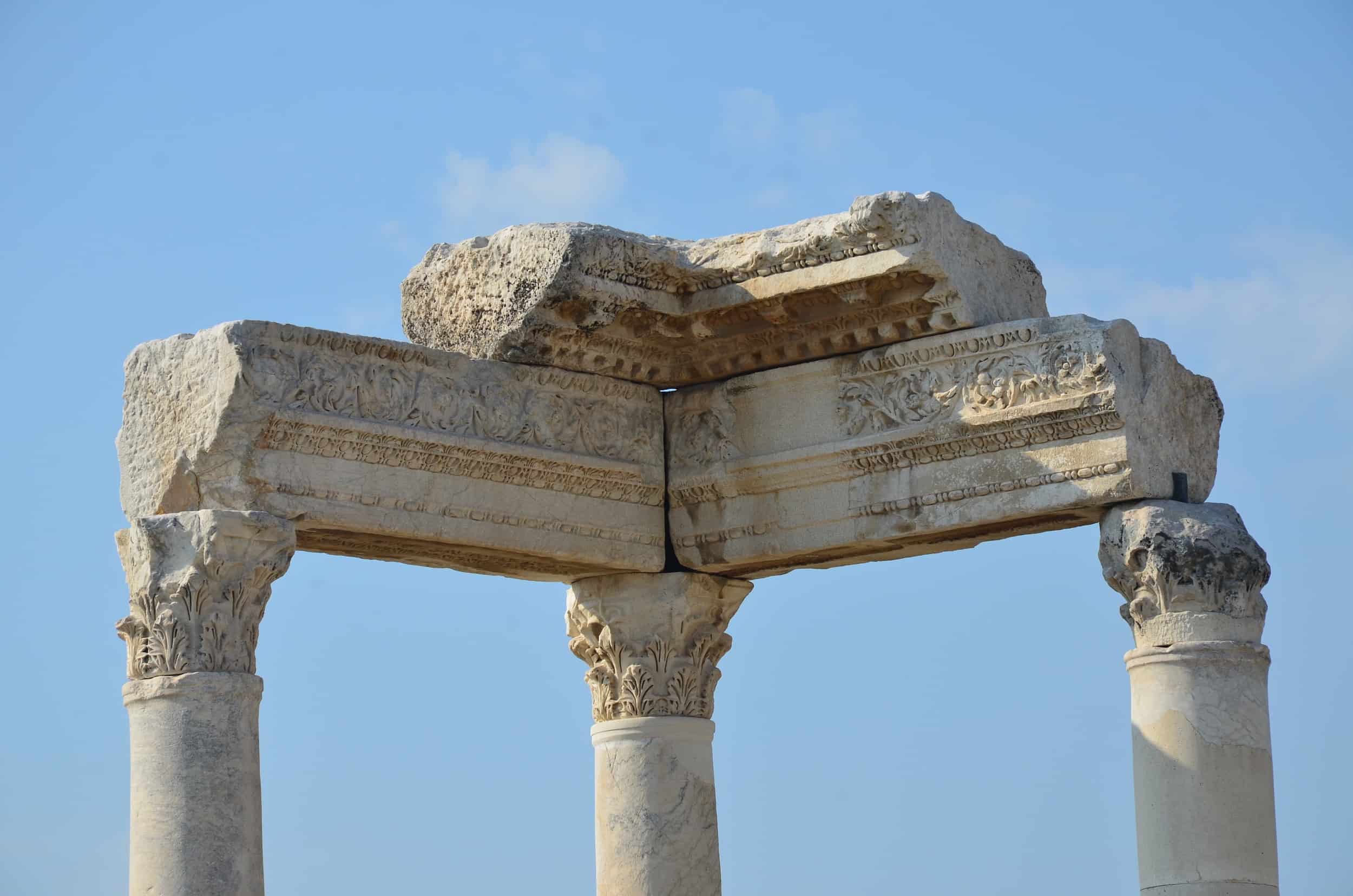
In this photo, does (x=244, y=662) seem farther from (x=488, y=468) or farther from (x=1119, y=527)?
(x=1119, y=527)

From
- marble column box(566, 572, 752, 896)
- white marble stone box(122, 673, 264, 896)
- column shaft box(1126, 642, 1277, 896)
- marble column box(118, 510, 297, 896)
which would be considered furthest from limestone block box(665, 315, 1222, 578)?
white marble stone box(122, 673, 264, 896)

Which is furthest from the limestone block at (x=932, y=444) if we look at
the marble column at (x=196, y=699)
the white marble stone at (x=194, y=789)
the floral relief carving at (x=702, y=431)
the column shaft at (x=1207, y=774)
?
the white marble stone at (x=194, y=789)

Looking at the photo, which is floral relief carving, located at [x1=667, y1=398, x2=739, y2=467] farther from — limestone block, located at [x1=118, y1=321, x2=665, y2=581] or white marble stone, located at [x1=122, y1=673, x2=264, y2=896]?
white marble stone, located at [x1=122, y1=673, x2=264, y2=896]

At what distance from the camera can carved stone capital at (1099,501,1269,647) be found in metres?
14.6

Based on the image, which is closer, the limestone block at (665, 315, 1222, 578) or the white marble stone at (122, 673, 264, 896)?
the white marble stone at (122, 673, 264, 896)

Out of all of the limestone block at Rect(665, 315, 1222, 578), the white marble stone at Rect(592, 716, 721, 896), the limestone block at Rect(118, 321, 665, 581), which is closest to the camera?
the limestone block at Rect(118, 321, 665, 581)

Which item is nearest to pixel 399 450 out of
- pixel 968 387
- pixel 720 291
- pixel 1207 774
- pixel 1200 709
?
pixel 720 291

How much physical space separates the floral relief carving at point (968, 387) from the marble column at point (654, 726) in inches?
68.9

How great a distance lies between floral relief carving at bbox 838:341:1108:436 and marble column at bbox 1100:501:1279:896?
0.85 meters

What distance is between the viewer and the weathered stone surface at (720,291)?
50.5 feet

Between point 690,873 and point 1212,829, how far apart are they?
355cm

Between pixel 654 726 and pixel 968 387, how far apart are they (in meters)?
3.08

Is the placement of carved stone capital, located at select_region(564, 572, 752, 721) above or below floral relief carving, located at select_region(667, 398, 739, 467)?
below

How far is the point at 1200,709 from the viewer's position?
572 inches
